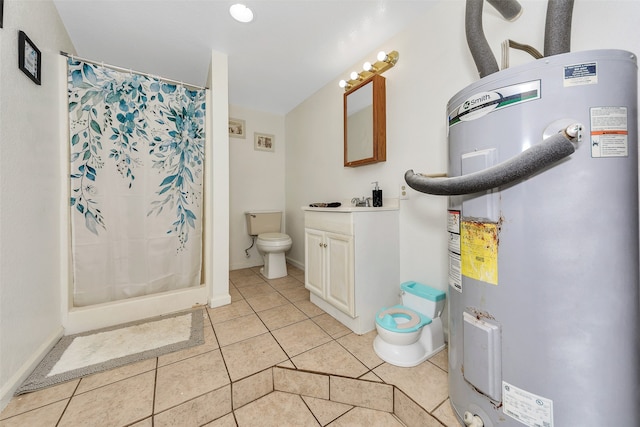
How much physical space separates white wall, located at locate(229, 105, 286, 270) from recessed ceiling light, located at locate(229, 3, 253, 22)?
1.44 metres

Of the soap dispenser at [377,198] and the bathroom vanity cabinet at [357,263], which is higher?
the soap dispenser at [377,198]

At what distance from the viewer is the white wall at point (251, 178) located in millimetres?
3004

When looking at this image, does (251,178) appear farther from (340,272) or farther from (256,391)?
(256,391)

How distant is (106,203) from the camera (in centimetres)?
171

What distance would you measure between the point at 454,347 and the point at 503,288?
344mm

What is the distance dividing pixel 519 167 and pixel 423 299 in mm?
1045

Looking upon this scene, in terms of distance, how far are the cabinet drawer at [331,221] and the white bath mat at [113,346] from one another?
43.0 inches

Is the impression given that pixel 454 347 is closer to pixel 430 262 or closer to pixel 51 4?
pixel 430 262

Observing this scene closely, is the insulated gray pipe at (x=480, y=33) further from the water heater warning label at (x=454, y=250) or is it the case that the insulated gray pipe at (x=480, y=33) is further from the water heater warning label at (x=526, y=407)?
the water heater warning label at (x=526, y=407)

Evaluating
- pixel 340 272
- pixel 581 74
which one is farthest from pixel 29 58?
pixel 581 74

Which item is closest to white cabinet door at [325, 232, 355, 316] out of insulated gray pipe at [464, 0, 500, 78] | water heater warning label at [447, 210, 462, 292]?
water heater warning label at [447, 210, 462, 292]

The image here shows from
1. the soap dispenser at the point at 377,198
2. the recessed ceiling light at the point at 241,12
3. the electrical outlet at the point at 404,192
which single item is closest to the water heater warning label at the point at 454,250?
the electrical outlet at the point at 404,192

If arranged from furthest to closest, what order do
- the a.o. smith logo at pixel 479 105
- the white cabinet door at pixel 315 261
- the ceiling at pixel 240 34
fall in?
the white cabinet door at pixel 315 261 → the ceiling at pixel 240 34 → the a.o. smith logo at pixel 479 105

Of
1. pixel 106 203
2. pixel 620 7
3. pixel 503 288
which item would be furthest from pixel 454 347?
pixel 106 203
